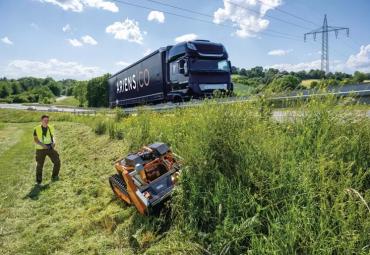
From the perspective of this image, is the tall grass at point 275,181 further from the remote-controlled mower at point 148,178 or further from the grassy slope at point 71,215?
the grassy slope at point 71,215

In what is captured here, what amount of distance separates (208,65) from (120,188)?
33.0 ft

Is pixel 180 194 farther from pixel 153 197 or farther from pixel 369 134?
pixel 369 134

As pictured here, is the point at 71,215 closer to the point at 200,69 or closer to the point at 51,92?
the point at 200,69

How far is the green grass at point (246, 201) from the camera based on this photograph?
329 centimetres

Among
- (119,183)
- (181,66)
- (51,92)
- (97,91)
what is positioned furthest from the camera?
(51,92)

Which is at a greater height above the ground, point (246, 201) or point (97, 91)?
point (97, 91)

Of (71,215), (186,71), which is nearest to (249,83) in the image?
(71,215)

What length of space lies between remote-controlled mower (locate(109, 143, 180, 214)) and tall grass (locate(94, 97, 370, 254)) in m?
0.37

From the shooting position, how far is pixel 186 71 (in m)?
14.9

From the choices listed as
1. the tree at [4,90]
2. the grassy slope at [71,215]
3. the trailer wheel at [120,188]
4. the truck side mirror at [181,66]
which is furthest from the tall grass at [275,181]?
the tree at [4,90]

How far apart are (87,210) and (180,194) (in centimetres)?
272

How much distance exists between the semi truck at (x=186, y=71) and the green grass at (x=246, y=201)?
7.91m

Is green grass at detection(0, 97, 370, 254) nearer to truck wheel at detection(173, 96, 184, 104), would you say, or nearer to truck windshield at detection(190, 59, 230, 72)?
truck windshield at detection(190, 59, 230, 72)

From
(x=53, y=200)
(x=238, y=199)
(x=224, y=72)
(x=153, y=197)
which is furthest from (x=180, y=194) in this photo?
(x=224, y=72)
